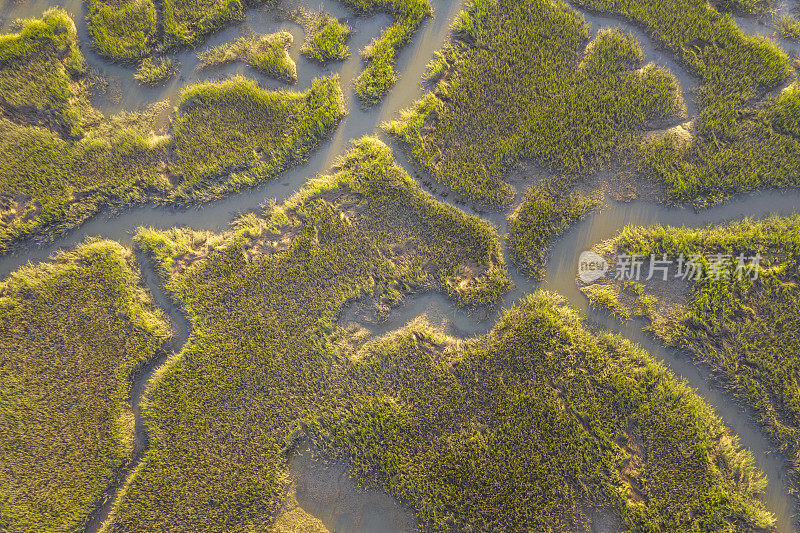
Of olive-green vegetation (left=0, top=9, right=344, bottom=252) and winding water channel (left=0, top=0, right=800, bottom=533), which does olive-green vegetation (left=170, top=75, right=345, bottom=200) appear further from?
winding water channel (left=0, top=0, right=800, bottom=533)

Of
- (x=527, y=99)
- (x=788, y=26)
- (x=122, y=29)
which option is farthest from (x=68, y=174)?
(x=788, y=26)

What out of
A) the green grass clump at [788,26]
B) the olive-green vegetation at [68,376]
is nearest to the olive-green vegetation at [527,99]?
the green grass clump at [788,26]

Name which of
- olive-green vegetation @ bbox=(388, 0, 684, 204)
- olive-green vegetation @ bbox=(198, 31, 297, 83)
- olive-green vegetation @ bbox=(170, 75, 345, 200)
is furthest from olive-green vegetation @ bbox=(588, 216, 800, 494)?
olive-green vegetation @ bbox=(198, 31, 297, 83)

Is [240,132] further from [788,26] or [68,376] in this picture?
[788,26]

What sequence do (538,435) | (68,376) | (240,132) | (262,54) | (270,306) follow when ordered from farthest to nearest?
(262,54) → (240,132) → (270,306) → (68,376) → (538,435)

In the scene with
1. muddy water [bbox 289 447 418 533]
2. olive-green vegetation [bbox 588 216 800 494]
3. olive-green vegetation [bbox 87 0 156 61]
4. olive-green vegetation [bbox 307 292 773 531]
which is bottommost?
muddy water [bbox 289 447 418 533]

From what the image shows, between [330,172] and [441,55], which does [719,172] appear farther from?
[330,172]
